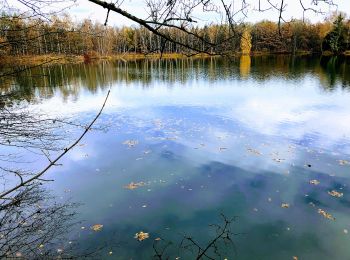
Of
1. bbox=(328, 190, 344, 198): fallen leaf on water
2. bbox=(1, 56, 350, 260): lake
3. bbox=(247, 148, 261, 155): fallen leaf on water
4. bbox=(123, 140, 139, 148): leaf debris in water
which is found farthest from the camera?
bbox=(123, 140, 139, 148): leaf debris in water

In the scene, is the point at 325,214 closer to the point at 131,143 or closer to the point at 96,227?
the point at 96,227

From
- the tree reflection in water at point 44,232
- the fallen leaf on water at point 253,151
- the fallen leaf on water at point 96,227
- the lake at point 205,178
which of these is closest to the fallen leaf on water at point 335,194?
the lake at point 205,178

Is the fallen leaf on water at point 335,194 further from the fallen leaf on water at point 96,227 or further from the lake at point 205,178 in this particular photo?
the fallen leaf on water at point 96,227

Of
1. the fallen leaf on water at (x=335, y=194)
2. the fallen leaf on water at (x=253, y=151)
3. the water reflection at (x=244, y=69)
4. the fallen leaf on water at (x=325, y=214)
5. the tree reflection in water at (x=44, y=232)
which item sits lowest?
the fallen leaf on water at (x=325, y=214)

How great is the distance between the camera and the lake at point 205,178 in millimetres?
6688

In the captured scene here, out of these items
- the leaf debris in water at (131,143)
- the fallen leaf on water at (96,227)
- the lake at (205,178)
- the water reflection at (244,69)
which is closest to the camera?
the lake at (205,178)

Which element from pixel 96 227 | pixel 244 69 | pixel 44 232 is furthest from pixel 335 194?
pixel 244 69

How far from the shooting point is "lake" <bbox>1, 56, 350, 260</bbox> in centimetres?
669

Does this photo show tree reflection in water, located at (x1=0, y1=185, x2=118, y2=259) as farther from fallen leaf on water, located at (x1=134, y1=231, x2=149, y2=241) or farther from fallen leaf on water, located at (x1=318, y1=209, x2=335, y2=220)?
fallen leaf on water, located at (x1=318, y1=209, x2=335, y2=220)

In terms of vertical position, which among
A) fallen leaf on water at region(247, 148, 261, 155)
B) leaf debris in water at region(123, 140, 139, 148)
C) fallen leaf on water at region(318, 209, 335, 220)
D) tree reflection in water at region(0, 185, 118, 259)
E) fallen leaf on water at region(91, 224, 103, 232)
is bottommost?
fallen leaf on water at region(318, 209, 335, 220)

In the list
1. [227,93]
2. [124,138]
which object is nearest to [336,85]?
[227,93]

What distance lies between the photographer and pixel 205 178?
9.57 metres

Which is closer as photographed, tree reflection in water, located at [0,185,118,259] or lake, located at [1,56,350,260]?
tree reflection in water, located at [0,185,118,259]

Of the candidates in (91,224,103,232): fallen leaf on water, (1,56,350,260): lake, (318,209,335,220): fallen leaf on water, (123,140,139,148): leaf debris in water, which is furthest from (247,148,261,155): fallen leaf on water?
(91,224,103,232): fallen leaf on water
